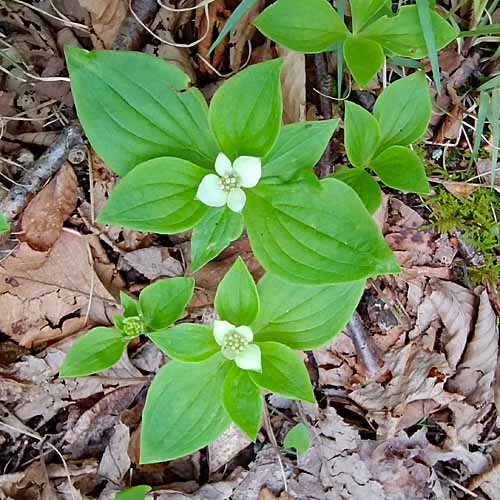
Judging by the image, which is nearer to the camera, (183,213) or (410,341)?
(183,213)

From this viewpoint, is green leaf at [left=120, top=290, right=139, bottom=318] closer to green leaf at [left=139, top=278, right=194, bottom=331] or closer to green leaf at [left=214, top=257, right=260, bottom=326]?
green leaf at [left=139, top=278, right=194, bottom=331]

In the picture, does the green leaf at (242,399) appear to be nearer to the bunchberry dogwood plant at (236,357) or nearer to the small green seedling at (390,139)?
the bunchberry dogwood plant at (236,357)

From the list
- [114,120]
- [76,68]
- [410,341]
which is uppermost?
[76,68]

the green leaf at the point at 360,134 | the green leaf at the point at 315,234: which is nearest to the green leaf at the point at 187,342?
the green leaf at the point at 315,234

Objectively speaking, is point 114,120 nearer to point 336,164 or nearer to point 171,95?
point 171,95

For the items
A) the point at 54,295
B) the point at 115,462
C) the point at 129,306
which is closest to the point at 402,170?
the point at 129,306

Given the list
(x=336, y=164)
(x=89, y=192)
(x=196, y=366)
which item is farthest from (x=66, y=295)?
(x=336, y=164)

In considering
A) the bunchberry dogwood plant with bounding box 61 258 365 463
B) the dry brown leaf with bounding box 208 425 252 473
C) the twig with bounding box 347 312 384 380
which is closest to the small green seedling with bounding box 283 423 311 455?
the dry brown leaf with bounding box 208 425 252 473

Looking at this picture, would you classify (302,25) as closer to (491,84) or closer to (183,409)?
(491,84)
